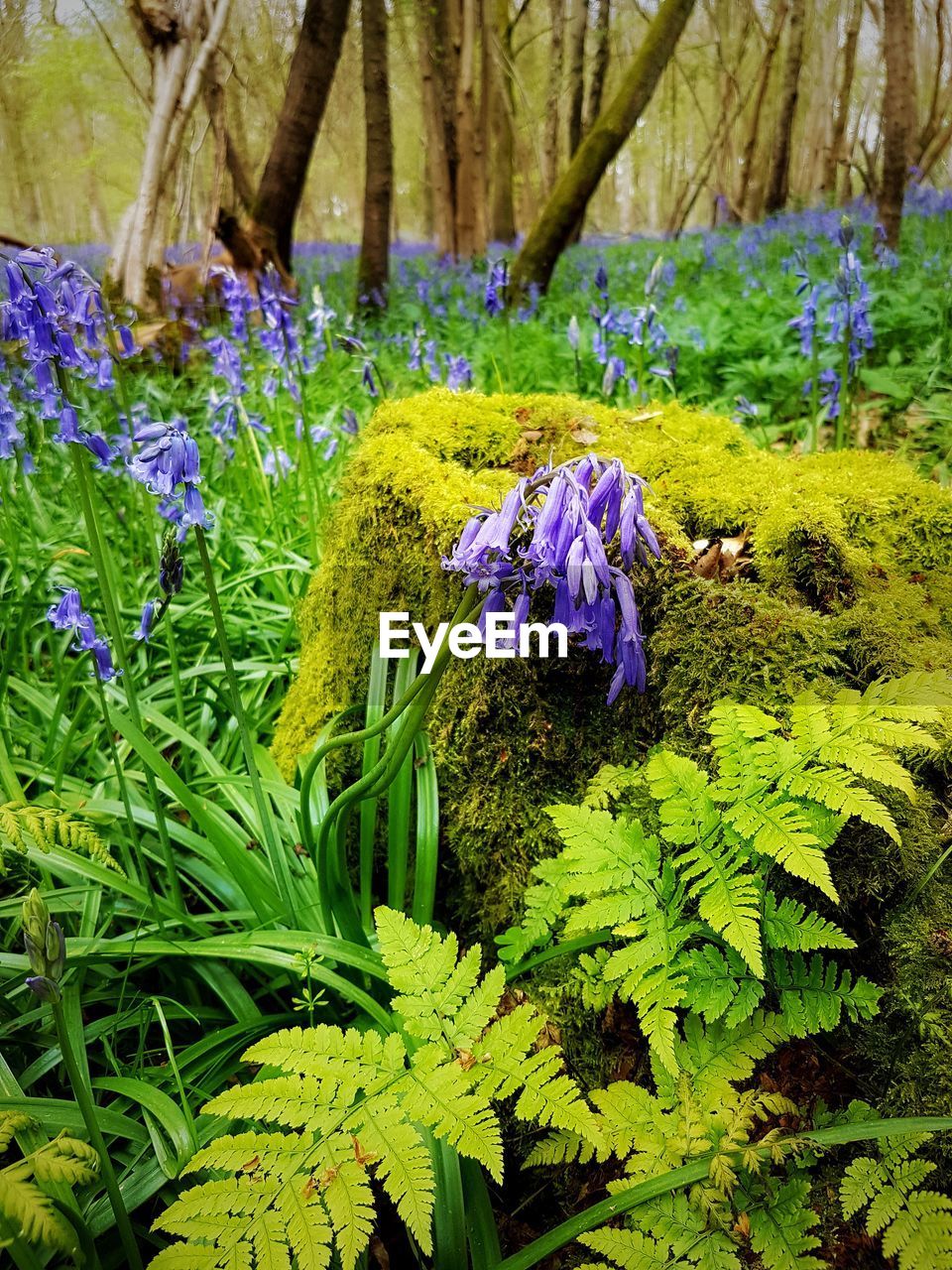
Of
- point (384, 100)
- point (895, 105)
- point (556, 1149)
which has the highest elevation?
point (384, 100)

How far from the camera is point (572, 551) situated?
1.34m

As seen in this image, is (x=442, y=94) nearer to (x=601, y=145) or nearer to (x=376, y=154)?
(x=376, y=154)

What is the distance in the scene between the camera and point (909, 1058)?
1247mm

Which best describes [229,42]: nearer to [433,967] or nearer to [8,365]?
[8,365]

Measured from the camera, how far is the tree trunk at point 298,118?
7598 mm

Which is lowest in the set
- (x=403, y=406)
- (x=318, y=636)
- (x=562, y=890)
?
(x=562, y=890)

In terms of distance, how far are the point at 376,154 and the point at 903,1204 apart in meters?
10.7

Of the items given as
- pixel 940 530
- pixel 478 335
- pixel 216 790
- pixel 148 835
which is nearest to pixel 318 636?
pixel 216 790

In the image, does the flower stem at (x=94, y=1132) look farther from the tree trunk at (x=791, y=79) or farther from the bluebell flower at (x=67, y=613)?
the tree trunk at (x=791, y=79)

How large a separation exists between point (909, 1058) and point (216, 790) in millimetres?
1882

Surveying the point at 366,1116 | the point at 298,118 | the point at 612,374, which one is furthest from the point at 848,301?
the point at 298,118

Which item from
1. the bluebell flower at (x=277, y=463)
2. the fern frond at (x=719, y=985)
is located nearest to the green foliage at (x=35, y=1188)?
the fern frond at (x=719, y=985)

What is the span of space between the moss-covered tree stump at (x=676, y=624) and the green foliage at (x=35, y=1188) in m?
0.95

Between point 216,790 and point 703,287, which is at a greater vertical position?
point 703,287
